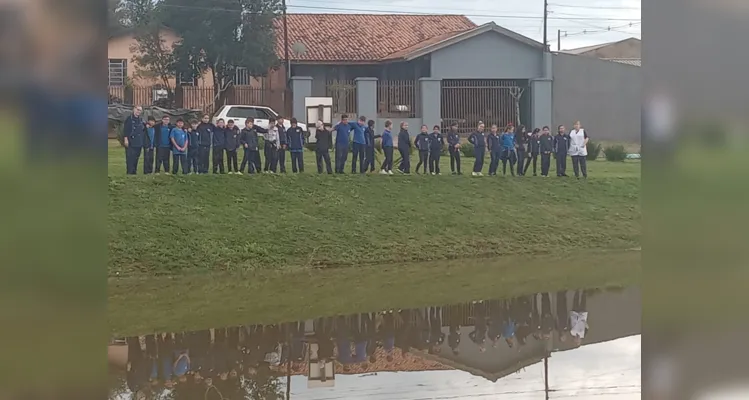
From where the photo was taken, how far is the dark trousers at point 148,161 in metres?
14.0

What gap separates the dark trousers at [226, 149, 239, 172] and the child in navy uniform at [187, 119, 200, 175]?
0.52 meters

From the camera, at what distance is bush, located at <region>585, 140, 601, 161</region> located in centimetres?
1866

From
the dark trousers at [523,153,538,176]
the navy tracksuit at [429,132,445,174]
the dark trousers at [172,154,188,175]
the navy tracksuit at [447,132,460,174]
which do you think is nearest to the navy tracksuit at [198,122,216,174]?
the dark trousers at [172,154,188,175]

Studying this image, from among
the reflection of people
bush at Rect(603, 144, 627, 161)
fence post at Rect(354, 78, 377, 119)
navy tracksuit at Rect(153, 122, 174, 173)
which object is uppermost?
fence post at Rect(354, 78, 377, 119)

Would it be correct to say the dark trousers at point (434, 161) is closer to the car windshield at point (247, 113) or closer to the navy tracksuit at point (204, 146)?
the navy tracksuit at point (204, 146)

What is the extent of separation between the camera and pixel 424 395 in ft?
19.2

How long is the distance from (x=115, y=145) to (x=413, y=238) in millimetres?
5443

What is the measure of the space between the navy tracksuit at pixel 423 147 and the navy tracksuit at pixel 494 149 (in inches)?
47.5

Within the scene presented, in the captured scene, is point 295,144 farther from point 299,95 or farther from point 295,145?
point 299,95

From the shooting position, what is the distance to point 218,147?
14.7m

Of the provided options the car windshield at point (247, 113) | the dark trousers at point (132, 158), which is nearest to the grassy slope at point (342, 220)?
the dark trousers at point (132, 158)

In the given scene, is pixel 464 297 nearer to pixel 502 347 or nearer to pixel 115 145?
pixel 502 347

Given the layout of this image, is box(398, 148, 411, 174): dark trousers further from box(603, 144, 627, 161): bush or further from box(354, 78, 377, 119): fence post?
box(603, 144, 627, 161): bush
